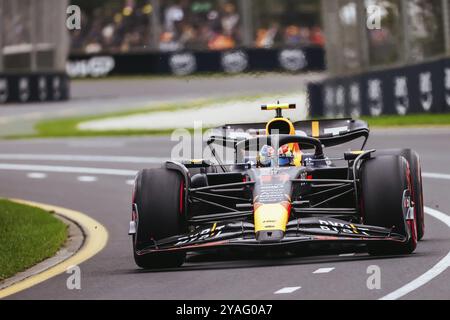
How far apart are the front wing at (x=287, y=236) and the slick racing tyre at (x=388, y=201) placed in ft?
0.28

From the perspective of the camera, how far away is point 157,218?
11586 mm

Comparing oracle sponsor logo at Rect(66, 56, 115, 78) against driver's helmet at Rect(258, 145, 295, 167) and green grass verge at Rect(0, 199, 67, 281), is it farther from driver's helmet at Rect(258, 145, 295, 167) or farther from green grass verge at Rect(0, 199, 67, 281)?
driver's helmet at Rect(258, 145, 295, 167)

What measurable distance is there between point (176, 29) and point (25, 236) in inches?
1614

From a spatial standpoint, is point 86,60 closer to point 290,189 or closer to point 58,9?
point 58,9

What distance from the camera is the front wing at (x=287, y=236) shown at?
36.2ft

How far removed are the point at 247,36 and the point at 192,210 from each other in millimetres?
42457

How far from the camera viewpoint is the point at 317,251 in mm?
12000

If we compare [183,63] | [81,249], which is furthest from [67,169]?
[183,63]

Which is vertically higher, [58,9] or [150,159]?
[58,9]

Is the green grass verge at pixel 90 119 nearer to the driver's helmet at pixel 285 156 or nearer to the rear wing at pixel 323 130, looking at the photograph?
the rear wing at pixel 323 130

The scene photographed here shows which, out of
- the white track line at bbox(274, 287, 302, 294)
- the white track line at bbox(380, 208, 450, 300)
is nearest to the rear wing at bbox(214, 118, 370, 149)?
the white track line at bbox(380, 208, 450, 300)

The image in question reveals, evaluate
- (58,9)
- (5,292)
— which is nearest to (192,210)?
(5,292)

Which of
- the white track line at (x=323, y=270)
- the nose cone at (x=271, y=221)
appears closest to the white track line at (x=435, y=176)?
the nose cone at (x=271, y=221)

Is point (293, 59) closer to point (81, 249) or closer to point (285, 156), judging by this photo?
point (81, 249)
